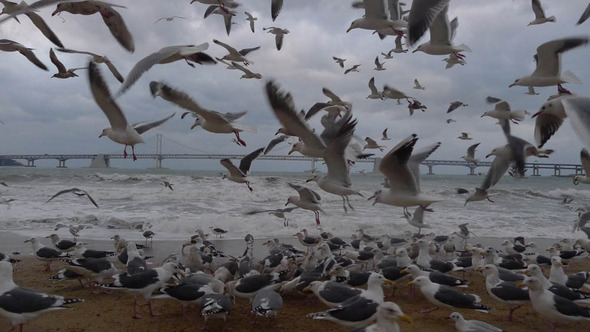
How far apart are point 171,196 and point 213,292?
17969 millimetres

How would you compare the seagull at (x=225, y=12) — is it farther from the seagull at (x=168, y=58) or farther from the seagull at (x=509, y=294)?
the seagull at (x=509, y=294)

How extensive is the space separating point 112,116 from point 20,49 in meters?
1.60

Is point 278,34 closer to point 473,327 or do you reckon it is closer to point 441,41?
point 441,41

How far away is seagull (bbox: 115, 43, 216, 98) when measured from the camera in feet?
16.7

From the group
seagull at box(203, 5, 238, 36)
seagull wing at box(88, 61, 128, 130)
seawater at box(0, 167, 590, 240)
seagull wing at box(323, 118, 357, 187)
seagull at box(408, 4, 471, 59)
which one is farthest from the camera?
seawater at box(0, 167, 590, 240)

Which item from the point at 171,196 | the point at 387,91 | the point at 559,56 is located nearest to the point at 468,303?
the point at 559,56

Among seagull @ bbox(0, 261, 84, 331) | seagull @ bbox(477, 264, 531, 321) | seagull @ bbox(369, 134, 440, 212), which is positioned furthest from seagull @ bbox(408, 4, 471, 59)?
seagull @ bbox(0, 261, 84, 331)

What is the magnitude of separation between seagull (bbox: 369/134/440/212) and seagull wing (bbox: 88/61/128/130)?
3.67 metres

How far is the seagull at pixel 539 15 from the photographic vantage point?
355 inches

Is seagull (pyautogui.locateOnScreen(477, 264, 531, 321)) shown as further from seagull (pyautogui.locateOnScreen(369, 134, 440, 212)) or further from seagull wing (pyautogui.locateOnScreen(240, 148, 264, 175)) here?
seagull wing (pyautogui.locateOnScreen(240, 148, 264, 175))

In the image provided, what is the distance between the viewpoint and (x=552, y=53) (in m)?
6.71

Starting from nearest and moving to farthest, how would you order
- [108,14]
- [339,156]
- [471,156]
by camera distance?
[339,156] → [108,14] → [471,156]

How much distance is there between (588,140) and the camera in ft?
9.83

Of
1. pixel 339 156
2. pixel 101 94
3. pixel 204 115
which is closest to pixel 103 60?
pixel 101 94
